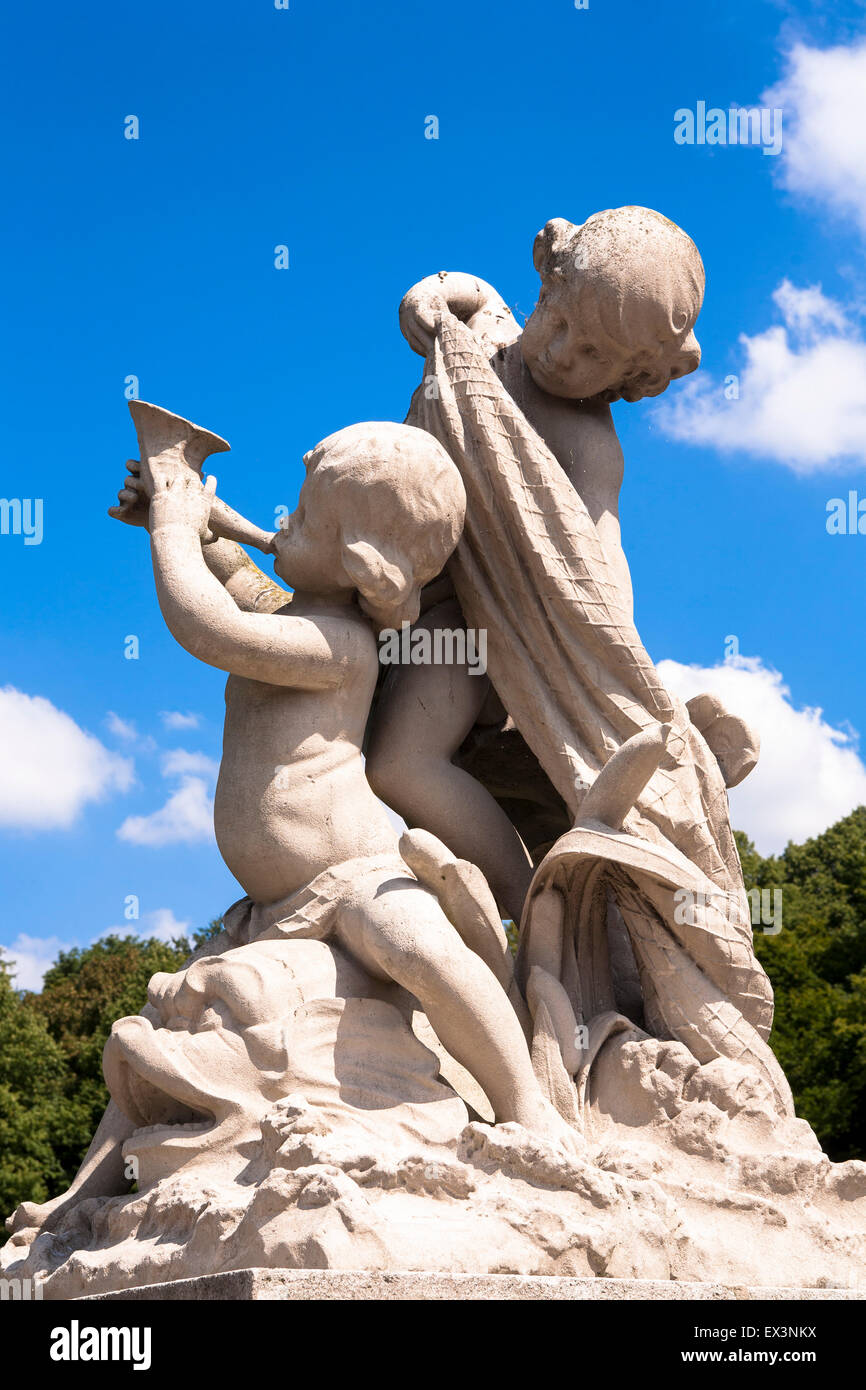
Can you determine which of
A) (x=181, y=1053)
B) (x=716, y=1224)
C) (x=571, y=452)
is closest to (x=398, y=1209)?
(x=181, y=1053)

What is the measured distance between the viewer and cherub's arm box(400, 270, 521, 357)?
6270 millimetres

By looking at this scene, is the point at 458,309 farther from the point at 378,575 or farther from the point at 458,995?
the point at 458,995

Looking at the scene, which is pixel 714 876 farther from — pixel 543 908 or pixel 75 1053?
pixel 75 1053

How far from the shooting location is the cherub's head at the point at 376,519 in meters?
5.28

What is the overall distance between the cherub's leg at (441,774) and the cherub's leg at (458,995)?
820 mm

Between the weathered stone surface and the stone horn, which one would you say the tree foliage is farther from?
the weathered stone surface

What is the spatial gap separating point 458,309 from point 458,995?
3078 millimetres

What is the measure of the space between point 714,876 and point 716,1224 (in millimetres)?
1275

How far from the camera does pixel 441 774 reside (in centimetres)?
572

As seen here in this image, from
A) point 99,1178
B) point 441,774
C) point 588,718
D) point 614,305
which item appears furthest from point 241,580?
point 99,1178

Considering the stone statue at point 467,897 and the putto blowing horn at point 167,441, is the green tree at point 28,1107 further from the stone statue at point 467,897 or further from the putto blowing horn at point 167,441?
the putto blowing horn at point 167,441

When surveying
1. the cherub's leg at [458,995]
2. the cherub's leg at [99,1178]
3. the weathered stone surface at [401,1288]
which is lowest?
the weathered stone surface at [401,1288]

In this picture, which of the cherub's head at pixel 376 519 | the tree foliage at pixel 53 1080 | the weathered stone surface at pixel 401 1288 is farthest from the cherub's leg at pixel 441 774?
the tree foliage at pixel 53 1080
